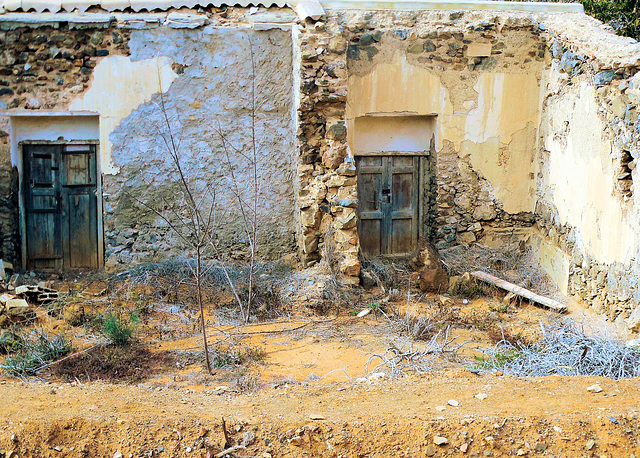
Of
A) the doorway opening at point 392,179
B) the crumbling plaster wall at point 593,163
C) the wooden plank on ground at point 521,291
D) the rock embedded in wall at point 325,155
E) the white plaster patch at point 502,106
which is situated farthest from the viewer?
the doorway opening at point 392,179

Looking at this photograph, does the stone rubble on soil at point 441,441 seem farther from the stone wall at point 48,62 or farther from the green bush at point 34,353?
the stone wall at point 48,62

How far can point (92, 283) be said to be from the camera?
770 cm

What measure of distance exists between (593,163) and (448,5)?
2835 millimetres

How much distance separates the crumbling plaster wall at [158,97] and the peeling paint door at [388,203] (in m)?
1.07

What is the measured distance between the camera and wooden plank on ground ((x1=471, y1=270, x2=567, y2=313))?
689 cm

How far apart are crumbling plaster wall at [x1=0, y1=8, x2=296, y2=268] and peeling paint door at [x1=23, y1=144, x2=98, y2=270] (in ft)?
0.82

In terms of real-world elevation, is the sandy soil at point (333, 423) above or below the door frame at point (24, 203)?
below

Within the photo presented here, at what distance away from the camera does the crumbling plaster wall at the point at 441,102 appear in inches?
292

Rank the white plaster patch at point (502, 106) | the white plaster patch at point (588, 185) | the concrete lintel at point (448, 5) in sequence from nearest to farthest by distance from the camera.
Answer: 1. the white plaster patch at point (588, 185)
2. the concrete lintel at point (448, 5)
3. the white plaster patch at point (502, 106)

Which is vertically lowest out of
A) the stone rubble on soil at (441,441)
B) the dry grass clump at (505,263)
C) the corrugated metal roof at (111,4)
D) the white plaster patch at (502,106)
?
the stone rubble on soil at (441,441)

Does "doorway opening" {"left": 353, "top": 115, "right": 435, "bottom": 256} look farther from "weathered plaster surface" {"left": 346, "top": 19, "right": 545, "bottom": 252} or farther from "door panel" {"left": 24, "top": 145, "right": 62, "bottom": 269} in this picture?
"door panel" {"left": 24, "top": 145, "right": 62, "bottom": 269}

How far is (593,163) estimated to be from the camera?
22.1 ft

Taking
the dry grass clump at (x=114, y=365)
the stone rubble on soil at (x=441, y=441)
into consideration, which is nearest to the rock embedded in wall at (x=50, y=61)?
the dry grass clump at (x=114, y=365)

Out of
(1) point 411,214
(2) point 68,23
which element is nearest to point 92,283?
(2) point 68,23
